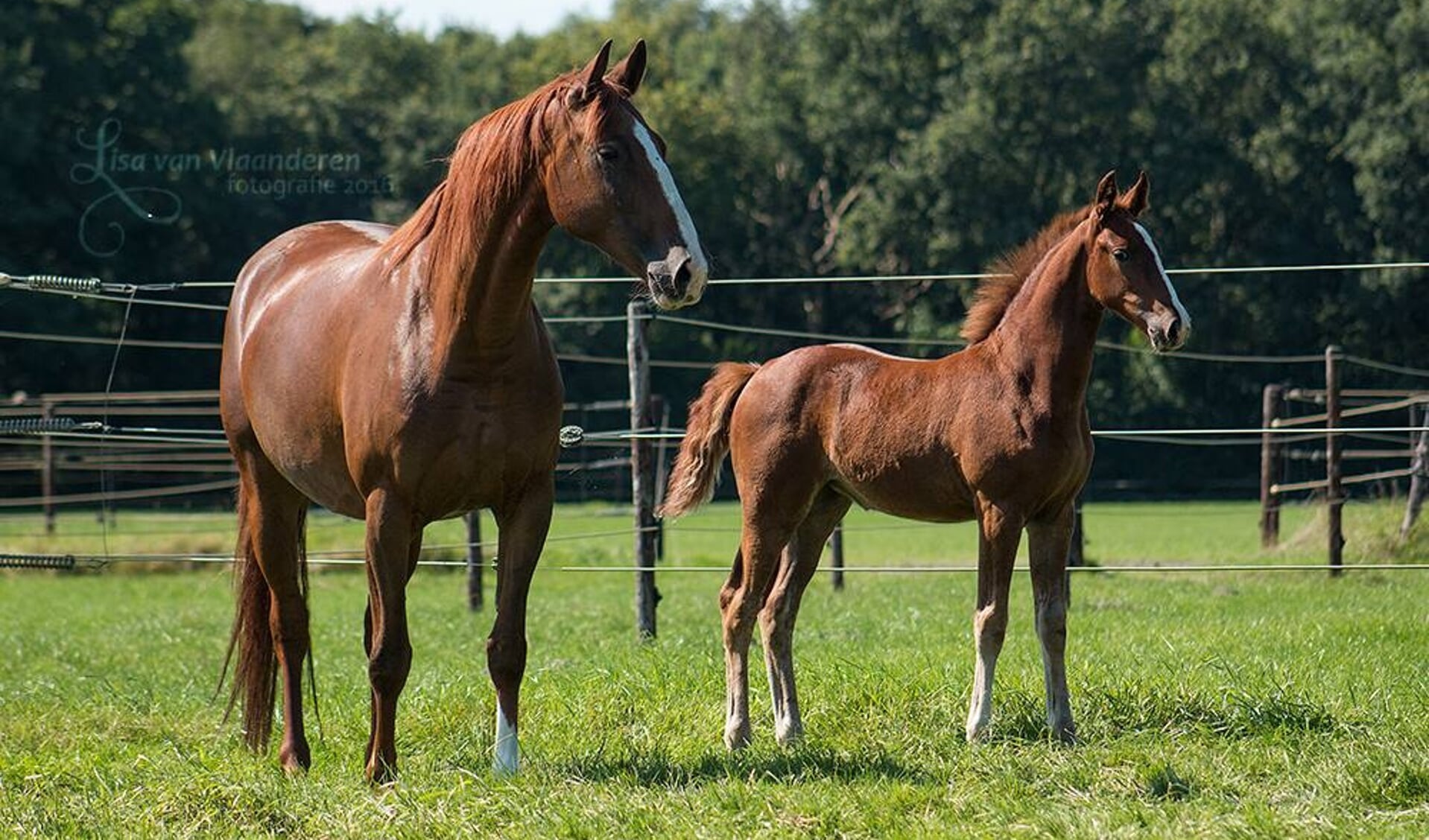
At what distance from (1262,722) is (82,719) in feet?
15.8

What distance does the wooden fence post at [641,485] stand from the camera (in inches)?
395

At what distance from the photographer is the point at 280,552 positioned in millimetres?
6219

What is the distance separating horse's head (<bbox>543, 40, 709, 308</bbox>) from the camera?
475cm

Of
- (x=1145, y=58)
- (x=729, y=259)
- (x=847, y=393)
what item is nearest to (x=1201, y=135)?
(x=1145, y=58)

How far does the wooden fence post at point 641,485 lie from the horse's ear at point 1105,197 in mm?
4172

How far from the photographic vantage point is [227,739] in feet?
21.5

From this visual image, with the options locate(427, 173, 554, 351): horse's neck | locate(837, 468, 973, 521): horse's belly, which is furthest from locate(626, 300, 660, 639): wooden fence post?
locate(427, 173, 554, 351): horse's neck

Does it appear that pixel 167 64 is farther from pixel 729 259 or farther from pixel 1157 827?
pixel 1157 827

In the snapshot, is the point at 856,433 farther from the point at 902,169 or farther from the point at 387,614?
the point at 902,169

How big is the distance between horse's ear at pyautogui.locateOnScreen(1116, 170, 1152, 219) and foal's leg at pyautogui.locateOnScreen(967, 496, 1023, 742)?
129 centimetres

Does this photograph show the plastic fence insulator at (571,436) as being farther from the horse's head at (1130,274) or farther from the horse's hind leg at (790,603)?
the horse's head at (1130,274)

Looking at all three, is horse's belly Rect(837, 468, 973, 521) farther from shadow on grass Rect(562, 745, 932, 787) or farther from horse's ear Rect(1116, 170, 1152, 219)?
horse's ear Rect(1116, 170, 1152, 219)

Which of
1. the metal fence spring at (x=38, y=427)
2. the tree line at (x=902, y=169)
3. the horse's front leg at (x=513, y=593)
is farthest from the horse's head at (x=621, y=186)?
the tree line at (x=902, y=169)

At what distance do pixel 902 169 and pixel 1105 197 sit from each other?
1179 inches
